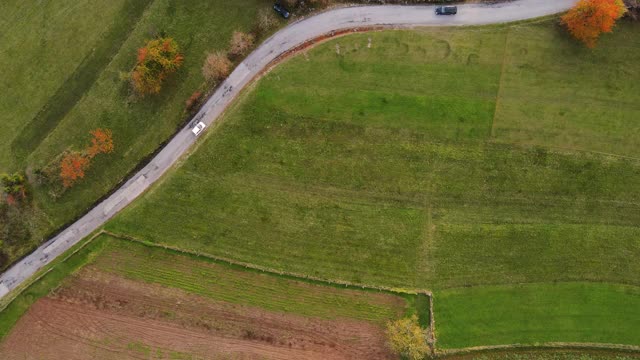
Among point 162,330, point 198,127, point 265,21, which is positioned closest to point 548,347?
point 162,330

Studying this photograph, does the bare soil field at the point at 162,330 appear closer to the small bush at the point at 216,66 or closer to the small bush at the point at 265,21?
the small bush at the point at 216,66

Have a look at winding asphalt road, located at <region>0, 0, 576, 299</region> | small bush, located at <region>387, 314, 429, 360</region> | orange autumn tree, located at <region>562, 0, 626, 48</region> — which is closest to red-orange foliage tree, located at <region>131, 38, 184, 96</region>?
winding asphalt road, located at <region>0, 0, 576, 299</region>

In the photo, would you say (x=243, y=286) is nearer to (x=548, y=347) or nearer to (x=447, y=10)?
(x=548, y=347)

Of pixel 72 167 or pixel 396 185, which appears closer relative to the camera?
pixel 72 167

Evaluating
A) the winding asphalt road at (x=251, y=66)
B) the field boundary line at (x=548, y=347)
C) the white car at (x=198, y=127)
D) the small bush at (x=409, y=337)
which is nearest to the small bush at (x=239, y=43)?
the winding asphalt road at (x=251, y=66)

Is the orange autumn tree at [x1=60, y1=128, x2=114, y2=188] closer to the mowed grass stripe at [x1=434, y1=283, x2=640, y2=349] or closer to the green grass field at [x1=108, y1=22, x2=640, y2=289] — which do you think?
the green grass field at [x1=108, y1=22, x2=640, y2=289]
